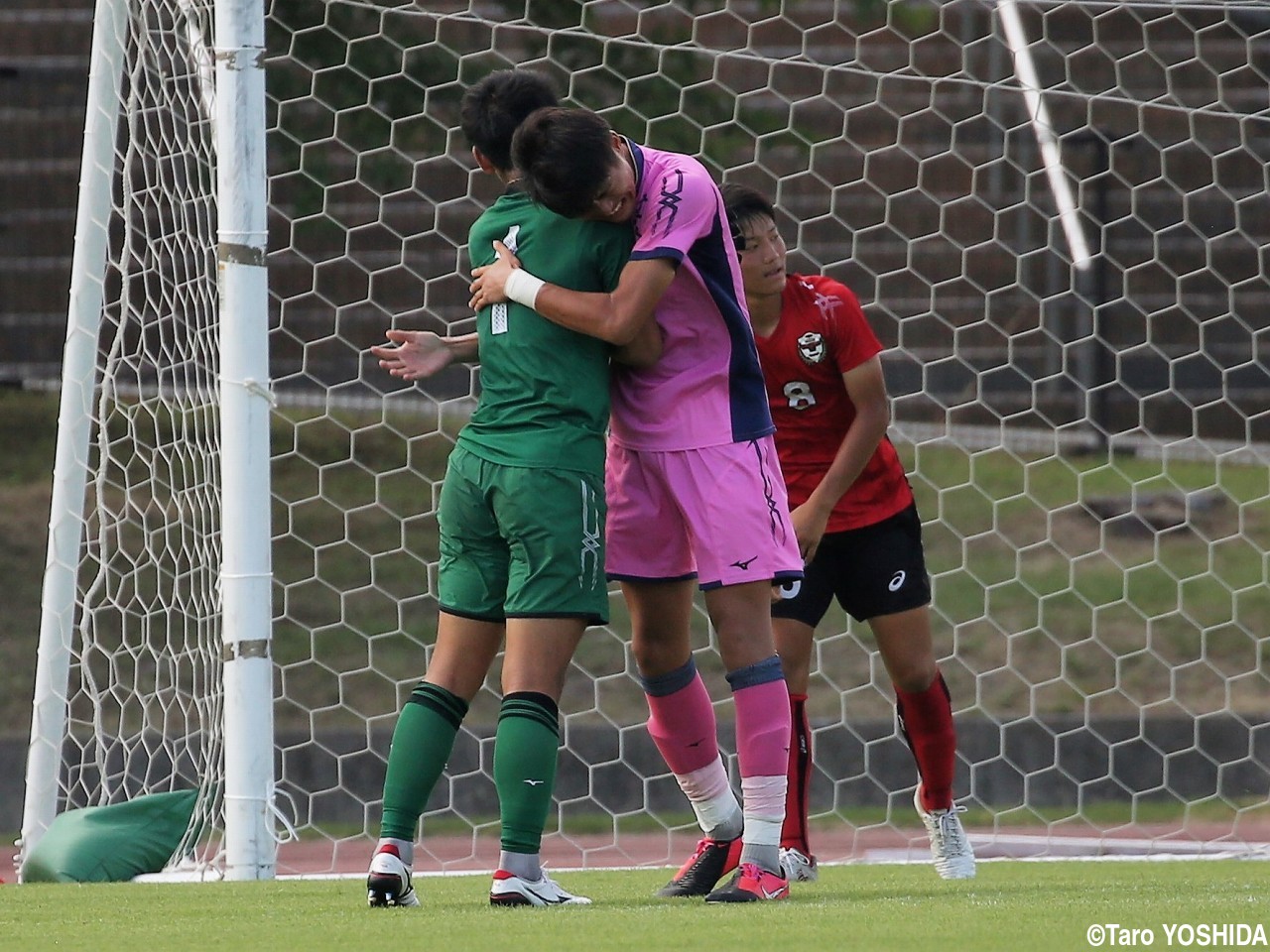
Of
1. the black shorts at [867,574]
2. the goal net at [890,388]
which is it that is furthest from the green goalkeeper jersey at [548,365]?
the goal net at [890,388]

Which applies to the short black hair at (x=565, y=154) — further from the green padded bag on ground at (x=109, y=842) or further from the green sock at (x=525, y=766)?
the green padded bag on ground at (x=109, y=842)

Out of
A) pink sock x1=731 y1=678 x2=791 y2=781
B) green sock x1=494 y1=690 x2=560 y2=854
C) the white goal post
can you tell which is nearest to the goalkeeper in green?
green sock x1=494 y1=690 x2=560 y2=854

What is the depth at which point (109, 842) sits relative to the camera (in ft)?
15.9

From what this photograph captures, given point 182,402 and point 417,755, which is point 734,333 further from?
point 182,402

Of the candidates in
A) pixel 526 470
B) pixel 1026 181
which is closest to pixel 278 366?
pixel 1026 181

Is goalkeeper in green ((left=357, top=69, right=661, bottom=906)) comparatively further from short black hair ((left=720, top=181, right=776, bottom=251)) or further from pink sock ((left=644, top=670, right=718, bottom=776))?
short black hair ((left=720, top=181, right=776, bottom=251))

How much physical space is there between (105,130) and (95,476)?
3.54 ft

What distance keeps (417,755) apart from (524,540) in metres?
0.47

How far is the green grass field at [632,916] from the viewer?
2926 millimetres

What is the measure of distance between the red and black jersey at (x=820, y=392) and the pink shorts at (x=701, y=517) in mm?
806

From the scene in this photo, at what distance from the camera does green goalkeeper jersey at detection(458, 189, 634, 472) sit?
Answer: 350 centimetres

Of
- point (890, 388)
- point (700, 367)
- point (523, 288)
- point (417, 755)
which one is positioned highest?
point (890, 388)

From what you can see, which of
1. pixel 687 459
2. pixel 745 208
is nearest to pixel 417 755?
pixel 687 459

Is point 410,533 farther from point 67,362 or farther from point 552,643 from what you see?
point 552,643
